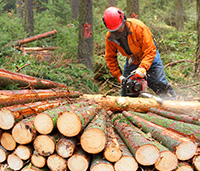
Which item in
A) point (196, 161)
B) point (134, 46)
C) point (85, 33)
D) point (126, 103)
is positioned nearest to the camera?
point (196, 161)

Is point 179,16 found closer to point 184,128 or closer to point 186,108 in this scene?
point 186,108

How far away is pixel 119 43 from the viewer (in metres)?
3.72

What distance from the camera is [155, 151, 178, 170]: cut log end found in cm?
169

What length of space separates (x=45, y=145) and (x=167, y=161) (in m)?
1.18

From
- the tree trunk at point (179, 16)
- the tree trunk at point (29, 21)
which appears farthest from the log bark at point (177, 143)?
the tree trunk at point (179, 16)

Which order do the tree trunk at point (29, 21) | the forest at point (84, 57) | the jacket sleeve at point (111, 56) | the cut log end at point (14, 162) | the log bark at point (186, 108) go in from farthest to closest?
1. the tree trunk at point (29, 21)
2. the forest at point (84, 57)
3. the jacket sleeve at point (111, 56)
4. the log bark at point (186, 108)
5. the cut log end at point (14, 162)

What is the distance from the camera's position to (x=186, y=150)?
1.75 metres

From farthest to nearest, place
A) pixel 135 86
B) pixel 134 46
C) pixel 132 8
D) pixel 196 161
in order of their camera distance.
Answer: pixel 132 8, pixel 134 46, pixel 135 86, pixel 196 161

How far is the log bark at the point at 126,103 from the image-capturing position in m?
3.54

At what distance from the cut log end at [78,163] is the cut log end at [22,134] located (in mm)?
455

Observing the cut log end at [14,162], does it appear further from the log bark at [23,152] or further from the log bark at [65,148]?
the log bark at [65,148]

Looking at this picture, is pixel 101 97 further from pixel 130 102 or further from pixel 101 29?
pixel 101 29

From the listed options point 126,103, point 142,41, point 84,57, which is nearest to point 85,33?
point 84,57

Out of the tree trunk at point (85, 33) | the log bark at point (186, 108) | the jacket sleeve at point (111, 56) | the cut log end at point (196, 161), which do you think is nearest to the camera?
the cut log end at point (196, 161)
